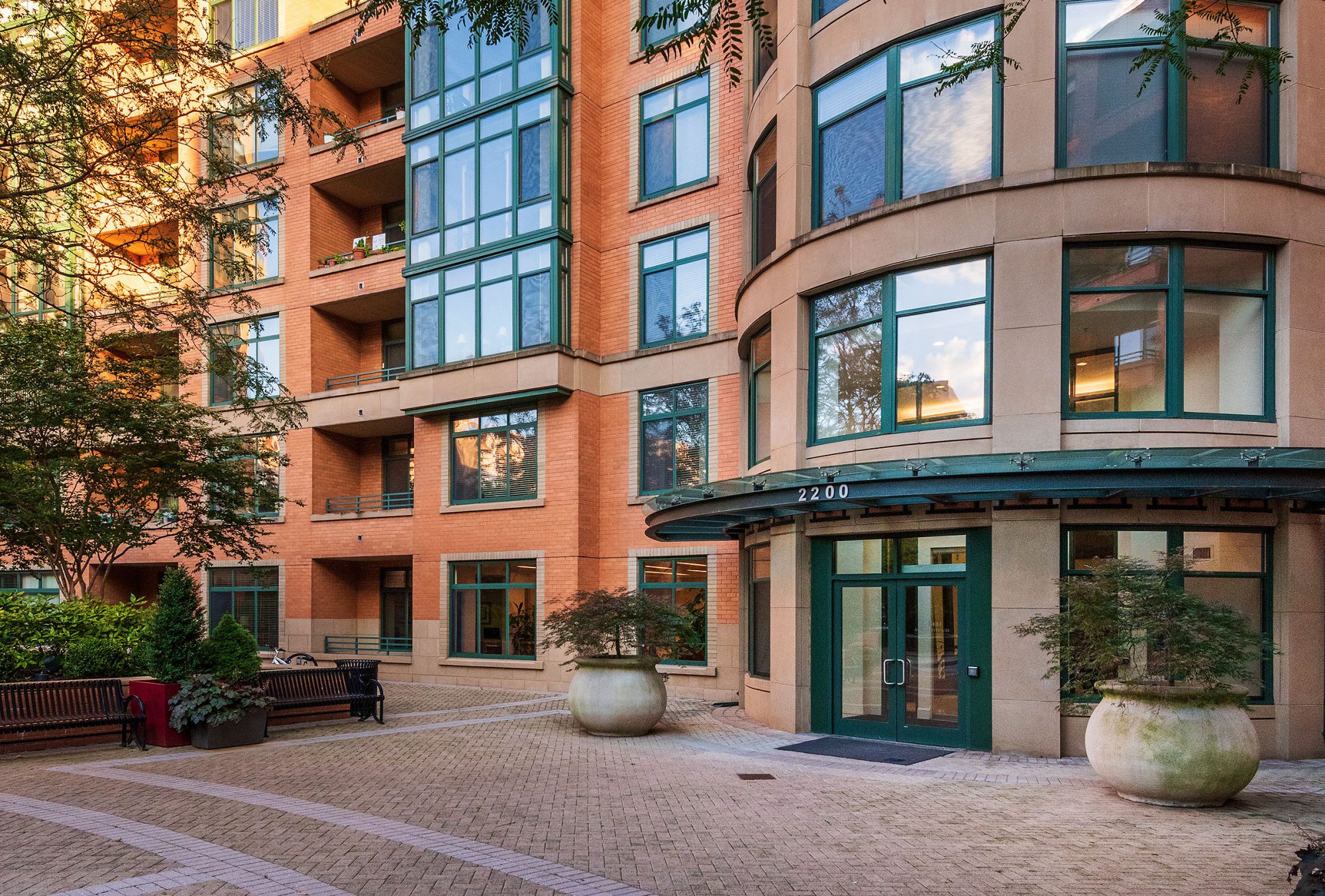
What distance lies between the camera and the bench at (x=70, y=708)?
41.8 ft

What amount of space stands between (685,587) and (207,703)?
10069 millimetres

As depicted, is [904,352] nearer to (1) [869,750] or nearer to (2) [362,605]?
(1) [869,750]

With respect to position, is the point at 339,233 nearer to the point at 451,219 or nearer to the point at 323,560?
the point at 451,219

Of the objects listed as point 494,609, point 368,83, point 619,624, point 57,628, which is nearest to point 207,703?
point 619,624

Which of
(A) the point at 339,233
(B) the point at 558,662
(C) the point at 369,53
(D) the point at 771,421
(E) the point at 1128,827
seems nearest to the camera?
(E) the point at 1128,827

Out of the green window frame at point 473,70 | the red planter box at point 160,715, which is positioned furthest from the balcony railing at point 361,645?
the green window frame at point 473,70

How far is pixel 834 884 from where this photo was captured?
7.07 metres

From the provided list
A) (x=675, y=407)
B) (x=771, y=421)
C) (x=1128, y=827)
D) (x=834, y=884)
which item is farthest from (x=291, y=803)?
(x=675, y=407)

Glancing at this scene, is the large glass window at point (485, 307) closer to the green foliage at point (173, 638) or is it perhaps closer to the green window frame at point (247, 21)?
the green foliage at point (173, 638)

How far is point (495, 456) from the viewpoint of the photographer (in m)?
23.2

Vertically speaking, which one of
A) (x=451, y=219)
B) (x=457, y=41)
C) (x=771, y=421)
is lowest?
(x=771, y=421)

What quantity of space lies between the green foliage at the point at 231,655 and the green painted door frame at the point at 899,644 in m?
8.61

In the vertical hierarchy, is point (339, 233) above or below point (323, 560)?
above

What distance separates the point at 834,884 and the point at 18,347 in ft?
54.7
